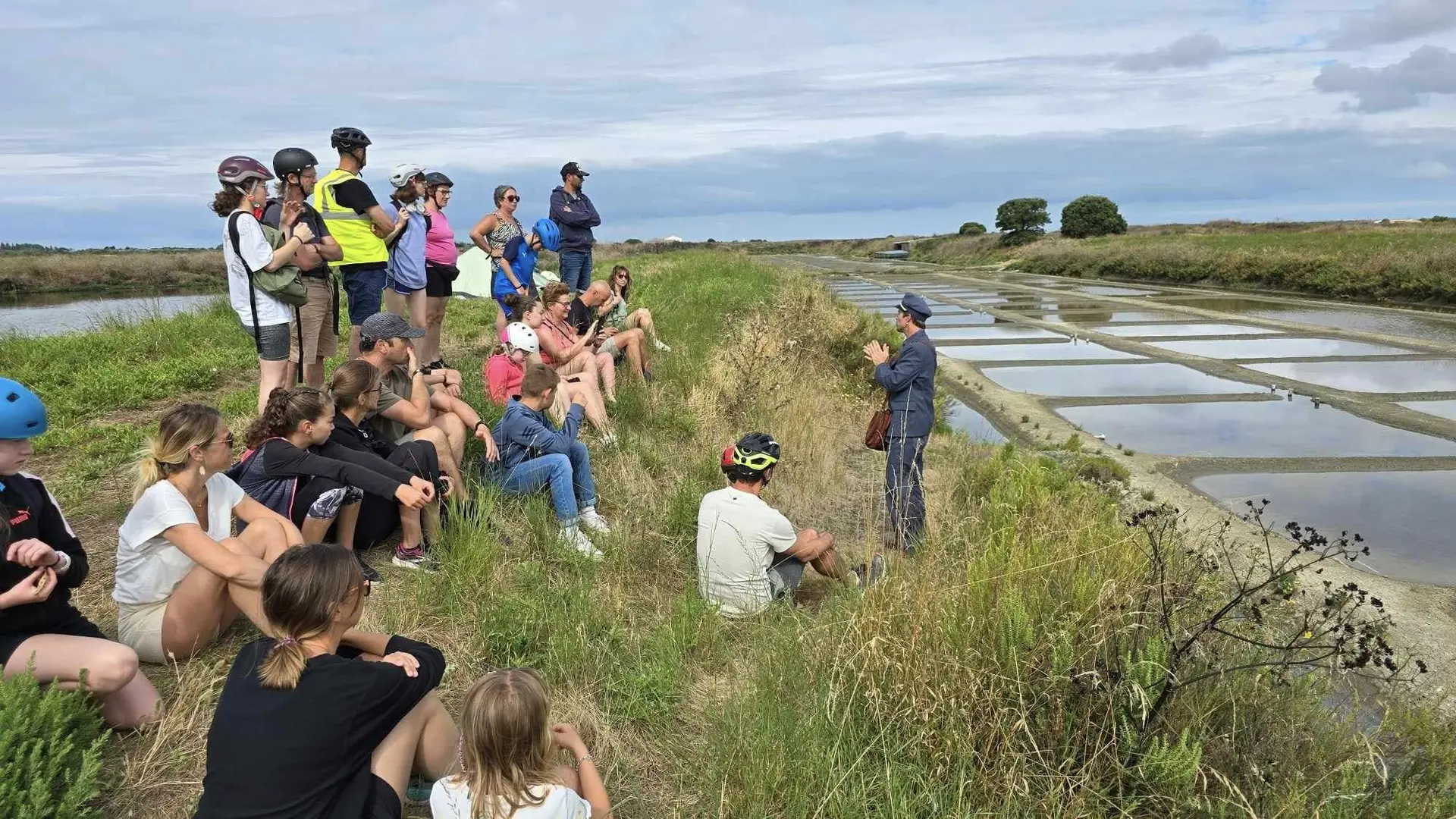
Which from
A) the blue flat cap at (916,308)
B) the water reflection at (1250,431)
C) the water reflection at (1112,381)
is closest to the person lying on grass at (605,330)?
the blue flat cap at (916,308)

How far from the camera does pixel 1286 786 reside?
285 centimetres

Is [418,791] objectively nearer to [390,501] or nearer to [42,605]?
[42,605]

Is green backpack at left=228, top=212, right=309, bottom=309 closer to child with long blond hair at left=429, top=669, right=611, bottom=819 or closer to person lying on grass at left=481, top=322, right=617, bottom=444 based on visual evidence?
person lying on grass at left=481, top=322, right=617, bottom=444

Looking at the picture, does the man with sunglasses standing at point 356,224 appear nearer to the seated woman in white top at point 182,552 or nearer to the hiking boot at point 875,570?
the seated woman in white top at point 182,552

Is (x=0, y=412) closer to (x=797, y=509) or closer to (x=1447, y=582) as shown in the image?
(x=797, y=509)

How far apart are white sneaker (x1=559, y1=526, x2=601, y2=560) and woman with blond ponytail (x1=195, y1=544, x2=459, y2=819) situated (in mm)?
2009

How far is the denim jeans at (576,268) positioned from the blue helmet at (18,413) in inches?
276

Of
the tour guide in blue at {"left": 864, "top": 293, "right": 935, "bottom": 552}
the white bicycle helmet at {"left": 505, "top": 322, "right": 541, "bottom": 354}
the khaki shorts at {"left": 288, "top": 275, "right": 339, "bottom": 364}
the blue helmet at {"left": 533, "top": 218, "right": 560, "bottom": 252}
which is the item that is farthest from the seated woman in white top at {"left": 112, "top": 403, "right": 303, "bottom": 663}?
the blue helmet at {"left": 533, "top": 218, "right": 560, "bottom": 252}

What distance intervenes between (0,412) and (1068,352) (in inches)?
571

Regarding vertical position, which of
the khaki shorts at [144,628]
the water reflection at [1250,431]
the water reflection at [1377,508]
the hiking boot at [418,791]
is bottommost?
the water reflection at [1377,508]

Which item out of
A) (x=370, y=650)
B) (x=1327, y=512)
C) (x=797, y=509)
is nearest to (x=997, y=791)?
(x=370, y=650)

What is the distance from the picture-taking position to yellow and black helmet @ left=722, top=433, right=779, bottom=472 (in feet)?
14.5

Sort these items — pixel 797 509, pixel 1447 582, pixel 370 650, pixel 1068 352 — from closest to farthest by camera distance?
pixel 370 650 → pixel 1447 582 → pixel 797 509 → pixel 1068 352

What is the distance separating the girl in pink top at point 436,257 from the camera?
7.65 m
